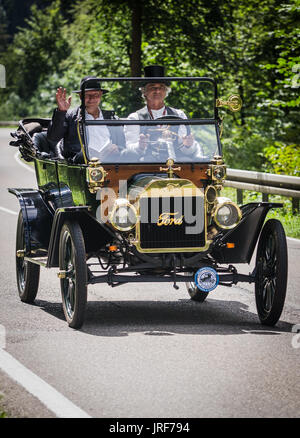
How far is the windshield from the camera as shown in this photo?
8.54 m

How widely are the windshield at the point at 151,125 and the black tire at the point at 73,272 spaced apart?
0.89m

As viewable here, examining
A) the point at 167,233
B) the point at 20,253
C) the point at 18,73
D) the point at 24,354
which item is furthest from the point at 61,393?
the point at 18,73

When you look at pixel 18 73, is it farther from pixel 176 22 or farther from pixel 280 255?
pixel 280 255

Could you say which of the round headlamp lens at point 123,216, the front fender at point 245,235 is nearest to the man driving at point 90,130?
the round headlamp lens at point 123,216

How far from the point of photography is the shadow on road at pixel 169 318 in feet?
25.2

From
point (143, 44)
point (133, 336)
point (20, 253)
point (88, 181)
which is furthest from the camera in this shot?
point (143, 44)

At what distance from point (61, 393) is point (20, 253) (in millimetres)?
3616

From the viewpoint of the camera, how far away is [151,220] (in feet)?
25.7

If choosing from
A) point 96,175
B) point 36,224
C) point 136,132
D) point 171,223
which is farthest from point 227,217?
point 36,224

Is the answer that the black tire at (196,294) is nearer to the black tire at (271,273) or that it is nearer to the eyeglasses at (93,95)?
the black tire at (271,273)

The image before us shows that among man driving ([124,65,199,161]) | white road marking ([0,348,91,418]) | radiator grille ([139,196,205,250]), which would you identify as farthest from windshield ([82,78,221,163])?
white road marking ([0,348,91,418])

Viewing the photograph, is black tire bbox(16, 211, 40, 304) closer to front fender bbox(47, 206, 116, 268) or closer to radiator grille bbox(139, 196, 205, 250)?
front fender bbox(47, 206, 116, 268)

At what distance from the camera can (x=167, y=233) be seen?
7883mm

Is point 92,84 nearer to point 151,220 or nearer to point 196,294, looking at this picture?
point 151,220
